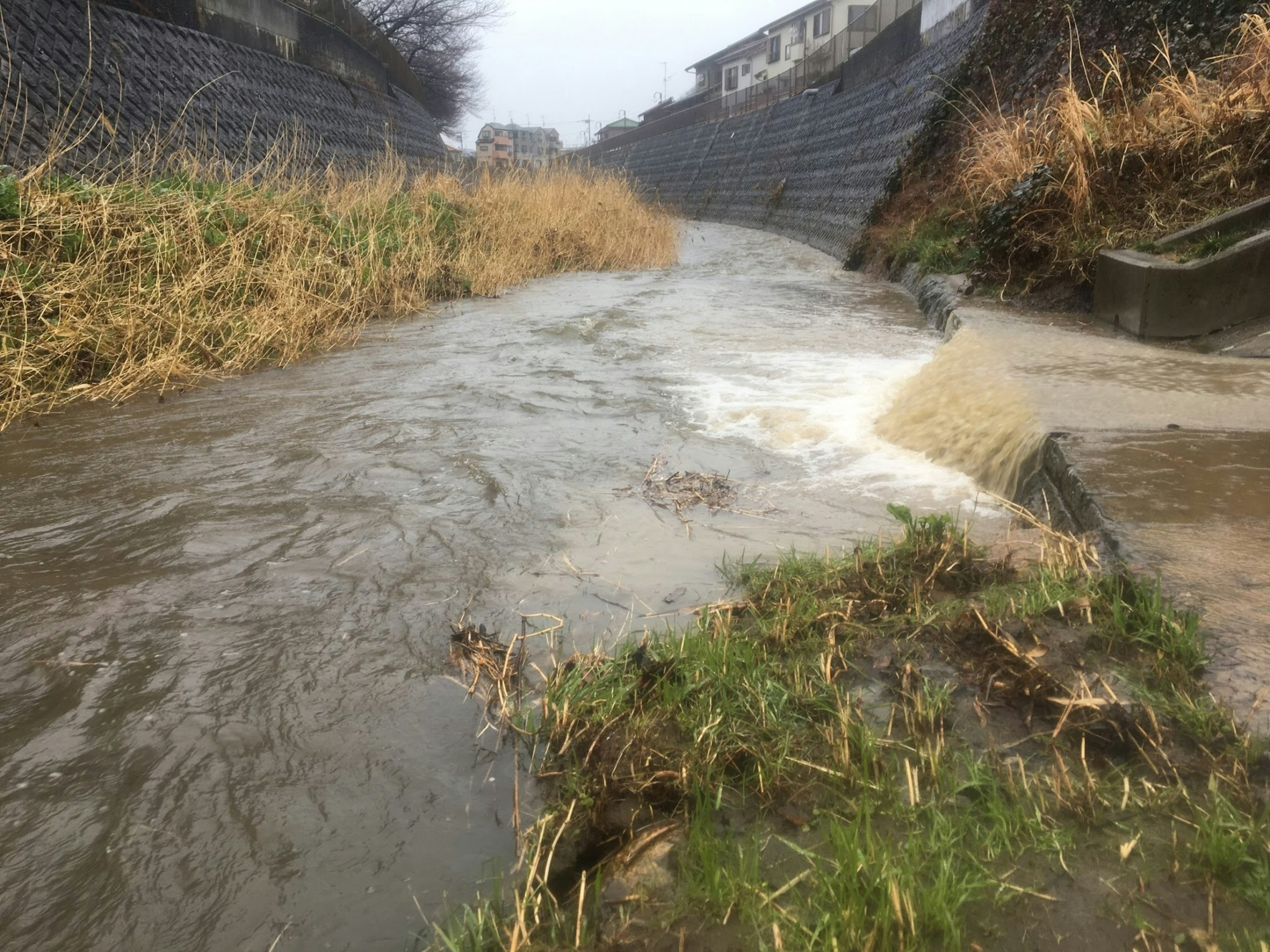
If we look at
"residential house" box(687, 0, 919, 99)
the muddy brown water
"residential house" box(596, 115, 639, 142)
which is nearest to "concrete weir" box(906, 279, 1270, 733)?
the muddy brown water

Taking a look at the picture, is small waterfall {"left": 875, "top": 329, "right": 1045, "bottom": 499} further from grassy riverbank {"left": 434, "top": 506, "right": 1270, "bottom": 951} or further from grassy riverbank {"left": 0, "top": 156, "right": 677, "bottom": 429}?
grassy riverbank {"left": 0, "top": 156, "right": 677, "bottom": 429}

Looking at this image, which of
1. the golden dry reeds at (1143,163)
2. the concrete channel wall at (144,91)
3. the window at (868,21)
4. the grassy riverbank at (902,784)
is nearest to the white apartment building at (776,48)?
the window at (868,21)

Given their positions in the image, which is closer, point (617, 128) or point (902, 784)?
point (902, 784)

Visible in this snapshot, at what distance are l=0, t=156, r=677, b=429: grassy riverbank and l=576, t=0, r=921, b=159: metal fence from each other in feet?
40.3

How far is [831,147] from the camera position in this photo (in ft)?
64.8

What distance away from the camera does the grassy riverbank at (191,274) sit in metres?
5.90

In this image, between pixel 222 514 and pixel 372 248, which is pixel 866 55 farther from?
pixel 222 514

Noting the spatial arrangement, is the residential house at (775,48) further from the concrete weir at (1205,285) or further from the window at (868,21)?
the concrete weir at (1205,285)

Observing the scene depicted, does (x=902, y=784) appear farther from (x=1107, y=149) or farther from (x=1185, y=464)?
(x=1107, y=149)

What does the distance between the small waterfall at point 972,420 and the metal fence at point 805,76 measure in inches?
565

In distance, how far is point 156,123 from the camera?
37.3ft

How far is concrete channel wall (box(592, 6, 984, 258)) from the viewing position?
15.0 metres

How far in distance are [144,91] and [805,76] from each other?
19.2m

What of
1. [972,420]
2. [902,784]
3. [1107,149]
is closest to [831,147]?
[1107,149]
